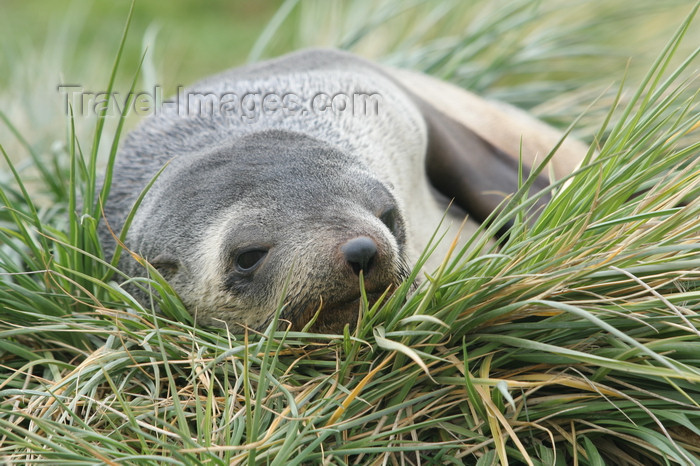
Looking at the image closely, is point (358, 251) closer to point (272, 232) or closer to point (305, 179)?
point (272, 232)

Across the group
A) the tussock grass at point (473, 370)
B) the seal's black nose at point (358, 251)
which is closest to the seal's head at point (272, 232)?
the seal's black nose at point (358, 251)

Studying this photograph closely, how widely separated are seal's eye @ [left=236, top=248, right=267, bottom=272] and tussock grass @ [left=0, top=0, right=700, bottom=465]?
0.27 meters

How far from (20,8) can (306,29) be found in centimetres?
833

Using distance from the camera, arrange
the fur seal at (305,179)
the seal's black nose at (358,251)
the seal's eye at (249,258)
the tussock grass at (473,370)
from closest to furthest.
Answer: the tussock grass at (473,370) → the seal's black nose at (358,251) → the fur seal at (305,179) → the seal's eye at (249,258)

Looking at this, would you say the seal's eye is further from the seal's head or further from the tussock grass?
the tussock grass

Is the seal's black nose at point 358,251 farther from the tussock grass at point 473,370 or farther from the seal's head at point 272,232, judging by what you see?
the tussock grass at point 473,370

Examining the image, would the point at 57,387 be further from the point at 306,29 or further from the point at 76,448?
the point at 306,29

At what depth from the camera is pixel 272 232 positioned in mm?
3020

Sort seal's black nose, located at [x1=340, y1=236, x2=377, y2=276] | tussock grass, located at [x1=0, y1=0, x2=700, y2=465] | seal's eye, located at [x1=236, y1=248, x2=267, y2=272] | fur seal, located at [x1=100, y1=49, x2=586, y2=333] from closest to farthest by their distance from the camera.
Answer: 1. tussock grass, located at [x1=0, y1=0, x2=700, y2=465]
2. seal's black nose, located at [x1=340, y1=236, x2=377, y2=276]
3. fur seal, located at [x1=100, y1=49, x2=586, y2=333]
4. seal's eye, located at [x1=236, y1=248, x2=267, y2=272]

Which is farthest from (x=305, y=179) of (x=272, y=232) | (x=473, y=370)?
(x=473, y=370)

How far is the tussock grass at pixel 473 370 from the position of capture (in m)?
2.59

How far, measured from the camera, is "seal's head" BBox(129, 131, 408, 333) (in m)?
2.86

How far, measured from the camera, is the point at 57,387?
2854 millimetres

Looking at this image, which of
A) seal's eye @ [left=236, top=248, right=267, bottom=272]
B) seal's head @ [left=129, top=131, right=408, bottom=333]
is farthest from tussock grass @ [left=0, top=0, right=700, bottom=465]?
seal's eye @ [left=236, top=248, right=267, bottom=272]
